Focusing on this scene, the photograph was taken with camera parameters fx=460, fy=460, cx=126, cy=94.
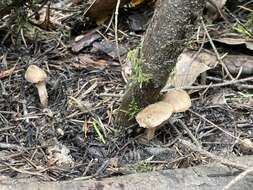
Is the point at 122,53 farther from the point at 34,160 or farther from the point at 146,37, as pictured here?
the point at 34,160

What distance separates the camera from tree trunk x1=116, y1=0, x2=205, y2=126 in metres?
1.70

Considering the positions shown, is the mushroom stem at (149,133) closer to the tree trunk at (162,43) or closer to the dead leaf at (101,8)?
the tree trunk at (162,43)

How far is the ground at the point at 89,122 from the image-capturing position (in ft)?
6.14

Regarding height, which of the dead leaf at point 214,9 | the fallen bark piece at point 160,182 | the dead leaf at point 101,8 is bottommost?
the fallen bark piece at point 160,182

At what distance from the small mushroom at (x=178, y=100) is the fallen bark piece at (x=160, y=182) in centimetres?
37

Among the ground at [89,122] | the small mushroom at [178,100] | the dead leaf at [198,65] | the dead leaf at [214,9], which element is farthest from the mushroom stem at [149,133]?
the dead leaf at [214,9]

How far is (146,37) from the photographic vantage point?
183 cm

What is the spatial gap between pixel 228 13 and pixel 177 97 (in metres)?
1.05

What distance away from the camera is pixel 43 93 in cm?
216

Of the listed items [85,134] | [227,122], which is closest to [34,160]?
[85,134]

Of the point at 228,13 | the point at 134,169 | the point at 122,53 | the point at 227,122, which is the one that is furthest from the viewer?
the point at 228,13

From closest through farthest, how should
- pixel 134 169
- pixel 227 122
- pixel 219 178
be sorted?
1. pixel 219 178
2. pixel 134 169
3. pixel 227 122

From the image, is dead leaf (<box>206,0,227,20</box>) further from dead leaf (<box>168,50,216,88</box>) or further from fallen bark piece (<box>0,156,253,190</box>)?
fallen bark piece (<box>0,156,253,190</box>)

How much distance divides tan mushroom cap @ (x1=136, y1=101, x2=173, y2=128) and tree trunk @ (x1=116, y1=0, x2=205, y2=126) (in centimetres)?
7
